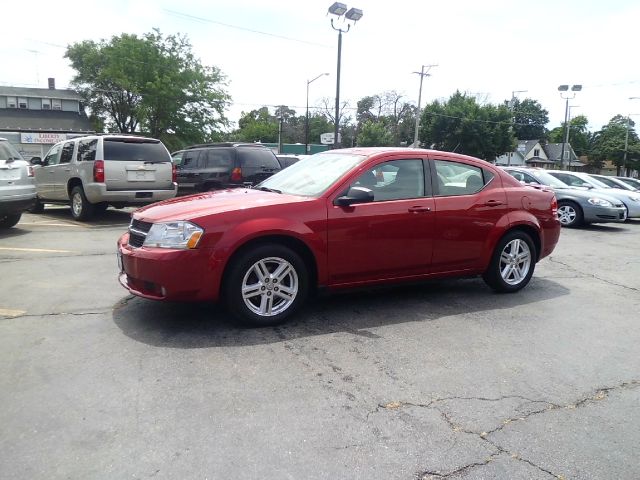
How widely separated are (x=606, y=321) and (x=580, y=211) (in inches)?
362

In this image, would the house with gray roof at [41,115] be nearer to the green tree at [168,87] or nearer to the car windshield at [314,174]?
the green tree at [168,87]

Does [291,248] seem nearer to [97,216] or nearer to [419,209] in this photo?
[419,209]

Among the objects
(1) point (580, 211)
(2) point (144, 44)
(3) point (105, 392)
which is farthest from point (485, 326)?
(2) point (144, 44)

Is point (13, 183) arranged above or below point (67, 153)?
below

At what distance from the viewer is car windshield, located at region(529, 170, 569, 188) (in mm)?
14195

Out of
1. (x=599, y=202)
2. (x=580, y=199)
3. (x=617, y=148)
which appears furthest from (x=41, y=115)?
(x=617, y=148)

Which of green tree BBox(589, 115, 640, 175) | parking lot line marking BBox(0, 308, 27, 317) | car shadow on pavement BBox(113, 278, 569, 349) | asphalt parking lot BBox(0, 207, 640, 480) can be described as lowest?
asphalt parking lot BBox(0, 207, 640, 480)

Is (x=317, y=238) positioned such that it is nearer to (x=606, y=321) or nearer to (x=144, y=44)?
(x=606, y=321)

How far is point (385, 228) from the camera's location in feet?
16.2

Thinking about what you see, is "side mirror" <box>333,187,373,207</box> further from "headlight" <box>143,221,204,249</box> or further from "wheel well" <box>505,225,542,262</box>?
"wheel well" <box>505,225,542,262</box>

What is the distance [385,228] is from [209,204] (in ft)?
5.55

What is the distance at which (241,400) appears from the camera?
3221 mm

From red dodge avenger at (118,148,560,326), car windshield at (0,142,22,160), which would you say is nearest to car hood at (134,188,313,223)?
red dodge avenger at (118,148,560,326)

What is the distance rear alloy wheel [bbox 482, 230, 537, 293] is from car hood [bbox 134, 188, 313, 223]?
245 cm
